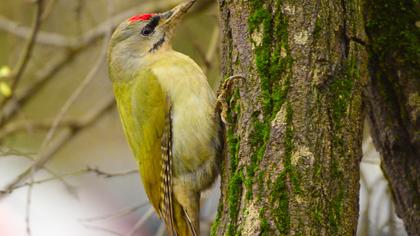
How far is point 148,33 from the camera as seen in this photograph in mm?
4754

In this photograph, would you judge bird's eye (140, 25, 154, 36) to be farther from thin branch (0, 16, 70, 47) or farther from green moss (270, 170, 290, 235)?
green moss (270, 170, 290, 235)

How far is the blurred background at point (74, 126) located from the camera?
5.01m

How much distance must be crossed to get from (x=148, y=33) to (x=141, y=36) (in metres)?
0.05

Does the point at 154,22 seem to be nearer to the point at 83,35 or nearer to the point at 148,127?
the point at 148,127

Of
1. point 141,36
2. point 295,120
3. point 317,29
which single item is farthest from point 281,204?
point 141,36

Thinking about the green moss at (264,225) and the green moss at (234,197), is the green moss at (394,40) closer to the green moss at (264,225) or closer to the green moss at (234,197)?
the green moss at (234,197)

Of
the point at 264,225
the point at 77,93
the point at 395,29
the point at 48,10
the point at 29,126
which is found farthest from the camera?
the point at 29,126

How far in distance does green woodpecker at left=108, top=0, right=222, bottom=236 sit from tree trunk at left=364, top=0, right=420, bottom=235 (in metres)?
0.84

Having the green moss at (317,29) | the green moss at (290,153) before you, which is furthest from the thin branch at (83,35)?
the green moss at (290,153)

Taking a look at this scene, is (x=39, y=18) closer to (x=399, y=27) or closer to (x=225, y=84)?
(x=225, y=84)

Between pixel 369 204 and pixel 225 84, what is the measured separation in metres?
1.95

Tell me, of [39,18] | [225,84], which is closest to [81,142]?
[39,18]

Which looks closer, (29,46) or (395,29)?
(395,29)

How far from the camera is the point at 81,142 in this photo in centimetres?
1071
